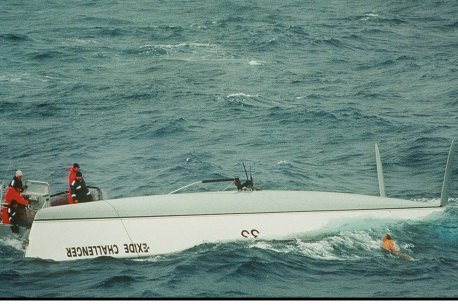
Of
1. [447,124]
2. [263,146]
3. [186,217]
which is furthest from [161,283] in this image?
[447,124]

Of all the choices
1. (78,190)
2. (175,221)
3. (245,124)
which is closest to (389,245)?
(175,221)

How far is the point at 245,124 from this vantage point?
3834 centimetres

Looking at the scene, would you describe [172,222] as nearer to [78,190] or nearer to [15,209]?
[78,190]

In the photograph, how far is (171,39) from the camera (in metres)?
60.2

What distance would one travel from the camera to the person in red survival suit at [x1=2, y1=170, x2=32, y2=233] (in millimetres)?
21719

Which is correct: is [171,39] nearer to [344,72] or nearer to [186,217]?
[344,72]

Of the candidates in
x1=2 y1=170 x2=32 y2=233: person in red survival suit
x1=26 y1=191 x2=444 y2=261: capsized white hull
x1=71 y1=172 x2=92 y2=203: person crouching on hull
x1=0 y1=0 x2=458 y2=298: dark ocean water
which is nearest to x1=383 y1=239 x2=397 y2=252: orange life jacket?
x1=0 y1=0 x2=458 y2=298: dark ocean water

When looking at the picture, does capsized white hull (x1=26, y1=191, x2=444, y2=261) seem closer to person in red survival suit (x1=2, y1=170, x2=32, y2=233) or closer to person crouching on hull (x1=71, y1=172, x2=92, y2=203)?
person crouching on hull (x1=71, y1=172, x2=92, y2=203)

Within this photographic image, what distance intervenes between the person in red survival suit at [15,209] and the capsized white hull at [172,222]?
190 cm

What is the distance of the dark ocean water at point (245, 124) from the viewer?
63.0 feet

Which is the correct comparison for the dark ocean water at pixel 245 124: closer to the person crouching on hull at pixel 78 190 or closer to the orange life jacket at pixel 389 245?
the orange life jacket at pixel 389 245

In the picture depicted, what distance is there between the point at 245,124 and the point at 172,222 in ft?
60.6

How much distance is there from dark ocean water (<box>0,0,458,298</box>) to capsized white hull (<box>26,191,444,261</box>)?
14.3 inches

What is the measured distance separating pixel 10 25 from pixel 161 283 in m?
57.7
